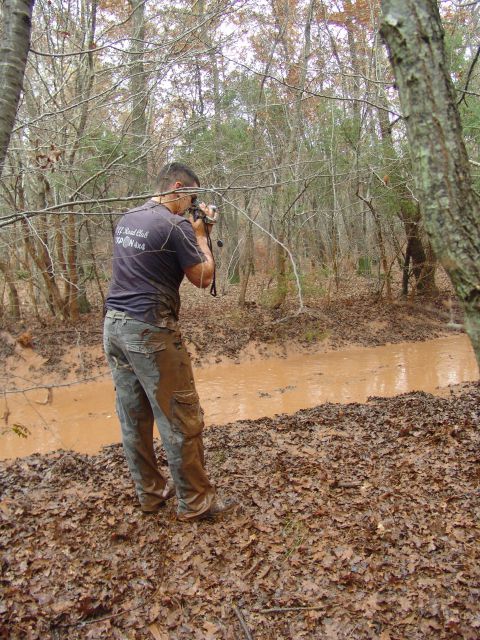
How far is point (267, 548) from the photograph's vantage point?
2.92 m

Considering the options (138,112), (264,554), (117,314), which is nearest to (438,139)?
(117,314)

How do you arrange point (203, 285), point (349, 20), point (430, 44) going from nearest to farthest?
point (430, 44) < point (203, 285) < point (349, 20)

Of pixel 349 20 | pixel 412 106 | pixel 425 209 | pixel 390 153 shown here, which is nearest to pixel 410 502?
pixel 425 209

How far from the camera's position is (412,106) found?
5.29ft

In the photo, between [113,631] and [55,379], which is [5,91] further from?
[55,379]

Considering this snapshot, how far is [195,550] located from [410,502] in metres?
1.53

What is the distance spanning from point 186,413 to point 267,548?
946mm

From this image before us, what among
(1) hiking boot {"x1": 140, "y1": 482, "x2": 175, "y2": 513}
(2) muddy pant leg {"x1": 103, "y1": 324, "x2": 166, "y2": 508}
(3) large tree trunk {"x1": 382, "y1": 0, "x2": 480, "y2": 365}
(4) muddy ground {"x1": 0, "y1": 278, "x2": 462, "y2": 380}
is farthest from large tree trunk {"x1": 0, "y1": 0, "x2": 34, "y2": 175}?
(4) muddy ground {"x1": 0, "y1": 278, "x2": 462, "y2": 380}

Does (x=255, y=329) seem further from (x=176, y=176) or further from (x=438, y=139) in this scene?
(x=438, y=139)

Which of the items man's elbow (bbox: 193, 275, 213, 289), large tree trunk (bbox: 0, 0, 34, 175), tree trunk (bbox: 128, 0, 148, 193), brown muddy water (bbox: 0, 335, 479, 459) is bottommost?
brown muddy water (bbox: 0, 335, 479, 459)

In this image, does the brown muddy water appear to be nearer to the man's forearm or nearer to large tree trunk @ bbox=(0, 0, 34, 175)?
the man's forearm

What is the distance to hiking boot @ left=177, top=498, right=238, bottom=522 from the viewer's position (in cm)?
309

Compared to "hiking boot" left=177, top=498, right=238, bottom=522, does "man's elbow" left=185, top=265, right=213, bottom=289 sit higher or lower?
higher

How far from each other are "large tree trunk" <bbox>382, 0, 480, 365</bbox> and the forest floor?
0.63 feet
